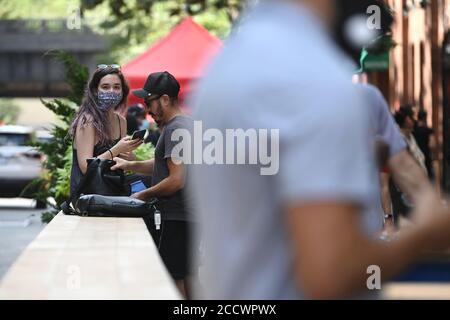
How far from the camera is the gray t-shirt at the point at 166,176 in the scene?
7.89 meters

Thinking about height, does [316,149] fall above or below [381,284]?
above

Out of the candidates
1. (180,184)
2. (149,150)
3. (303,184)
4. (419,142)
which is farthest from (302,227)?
(419,142)

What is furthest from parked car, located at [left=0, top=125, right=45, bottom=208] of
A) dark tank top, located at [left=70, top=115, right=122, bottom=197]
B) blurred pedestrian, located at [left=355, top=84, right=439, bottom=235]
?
blurred pedestrian, located at [left=355, top=84, right=439, bottom=235]

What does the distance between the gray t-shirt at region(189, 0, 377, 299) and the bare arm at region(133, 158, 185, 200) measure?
211 inches

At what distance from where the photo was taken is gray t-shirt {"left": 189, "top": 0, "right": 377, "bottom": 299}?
85.6 inches

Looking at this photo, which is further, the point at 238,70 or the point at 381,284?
the point at 381,284

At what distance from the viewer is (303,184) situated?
2.14m

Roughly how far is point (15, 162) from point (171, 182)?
22.0 metres

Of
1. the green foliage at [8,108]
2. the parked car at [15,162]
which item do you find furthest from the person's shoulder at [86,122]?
the green foliage at [8,108]

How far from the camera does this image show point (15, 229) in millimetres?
21828

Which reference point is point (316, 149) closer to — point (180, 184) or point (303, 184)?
point (303, 184)

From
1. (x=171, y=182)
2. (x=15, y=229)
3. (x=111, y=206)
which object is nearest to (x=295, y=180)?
(x=171, y=182)
